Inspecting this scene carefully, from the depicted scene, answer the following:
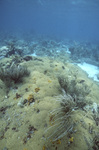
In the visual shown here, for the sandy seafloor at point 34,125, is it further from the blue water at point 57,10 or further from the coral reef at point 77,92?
the blue water at point 57,10

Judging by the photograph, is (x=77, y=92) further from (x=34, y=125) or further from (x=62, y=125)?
(x=34, y=125)

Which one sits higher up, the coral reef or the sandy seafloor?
the coral reef

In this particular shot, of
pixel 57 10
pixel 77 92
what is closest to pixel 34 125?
pixel 77 92

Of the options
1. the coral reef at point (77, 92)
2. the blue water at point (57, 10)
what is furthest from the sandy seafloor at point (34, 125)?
the blue water at point (57, 10)

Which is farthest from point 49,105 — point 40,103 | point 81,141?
point 81,141

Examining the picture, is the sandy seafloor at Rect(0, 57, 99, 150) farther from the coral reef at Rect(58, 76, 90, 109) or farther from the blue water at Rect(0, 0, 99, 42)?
the blue water at Rect(0, 0, 99, 42)

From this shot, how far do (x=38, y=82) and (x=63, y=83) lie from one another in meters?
1.14

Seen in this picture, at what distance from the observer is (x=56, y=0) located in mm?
32781

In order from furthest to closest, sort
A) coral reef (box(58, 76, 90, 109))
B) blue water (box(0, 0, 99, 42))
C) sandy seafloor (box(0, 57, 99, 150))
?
blue water (box(0, 0, 99, 42)) → coral reef (box(58, 76, 90, 109)) → sandy seafloor (box(0, 57, 99, 150))

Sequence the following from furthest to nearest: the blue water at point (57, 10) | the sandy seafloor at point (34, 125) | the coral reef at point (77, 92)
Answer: the blue water at point (57, 10), the coral reef at point (77, 92), the sandy seafloor at point (34, 125)

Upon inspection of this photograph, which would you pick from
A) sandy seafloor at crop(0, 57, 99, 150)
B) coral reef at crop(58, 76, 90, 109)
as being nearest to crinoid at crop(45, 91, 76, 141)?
sandy seafloor at crop(0, 57, 99, 150)

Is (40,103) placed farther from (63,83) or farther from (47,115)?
(63,83)

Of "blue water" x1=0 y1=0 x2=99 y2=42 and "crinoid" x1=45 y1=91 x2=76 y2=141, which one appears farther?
"blue water" x1=0 y1=0 x2=99 y2=42

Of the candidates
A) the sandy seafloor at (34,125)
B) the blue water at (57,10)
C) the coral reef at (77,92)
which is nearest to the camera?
the sandy seafloor at (34,125)
